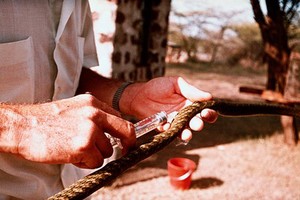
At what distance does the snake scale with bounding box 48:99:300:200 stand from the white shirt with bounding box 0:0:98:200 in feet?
1.36

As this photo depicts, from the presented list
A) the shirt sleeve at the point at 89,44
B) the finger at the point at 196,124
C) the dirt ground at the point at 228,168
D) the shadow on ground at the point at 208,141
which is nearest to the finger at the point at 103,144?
the finger at the point at 196,124

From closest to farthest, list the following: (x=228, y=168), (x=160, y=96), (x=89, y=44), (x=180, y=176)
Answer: (x=160, y=96), (x=89, y=44), (x=180, y=176), (x=228, y=168)

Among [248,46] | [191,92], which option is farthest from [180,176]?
[248,46]

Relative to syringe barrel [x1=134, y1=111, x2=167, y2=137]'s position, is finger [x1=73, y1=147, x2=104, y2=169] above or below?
below

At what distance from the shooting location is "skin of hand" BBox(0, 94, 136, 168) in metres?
0.60

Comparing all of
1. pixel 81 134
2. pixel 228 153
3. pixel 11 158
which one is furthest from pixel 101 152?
pixel 228 153

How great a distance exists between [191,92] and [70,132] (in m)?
0.43

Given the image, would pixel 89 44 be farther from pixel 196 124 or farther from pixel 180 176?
pixel 180 176

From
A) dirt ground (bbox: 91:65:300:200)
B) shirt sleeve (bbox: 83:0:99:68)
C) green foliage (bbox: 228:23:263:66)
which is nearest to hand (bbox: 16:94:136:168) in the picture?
shirt sleeve (bbox: 83:0:99:68)

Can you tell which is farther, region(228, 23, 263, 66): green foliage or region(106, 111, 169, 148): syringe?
region(228, 23, 263, 66): green foliage

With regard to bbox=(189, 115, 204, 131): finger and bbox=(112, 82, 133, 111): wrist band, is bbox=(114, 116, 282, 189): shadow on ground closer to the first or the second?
bbox=(112, 82, 133, 111): wrist band

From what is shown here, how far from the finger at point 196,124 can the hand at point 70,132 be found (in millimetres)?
244

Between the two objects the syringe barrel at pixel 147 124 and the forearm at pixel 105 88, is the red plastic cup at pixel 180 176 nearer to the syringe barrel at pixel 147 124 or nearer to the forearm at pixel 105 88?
the forearm at pixel 105 88

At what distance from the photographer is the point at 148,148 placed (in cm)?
63
